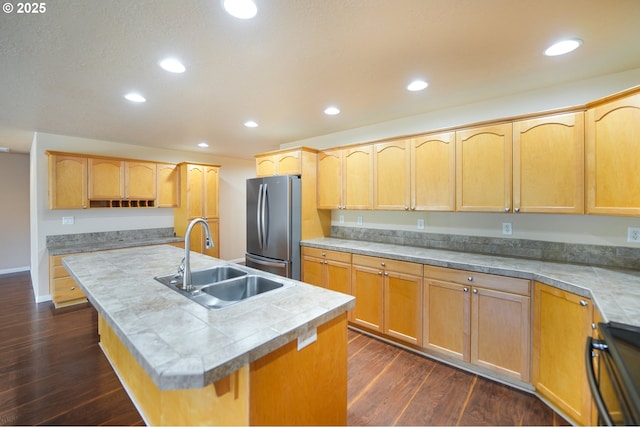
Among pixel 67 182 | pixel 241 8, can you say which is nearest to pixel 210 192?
pixel 67 182

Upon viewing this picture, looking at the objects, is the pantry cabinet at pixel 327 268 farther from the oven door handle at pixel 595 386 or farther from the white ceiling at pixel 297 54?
the oven door handle at pixel 595 386

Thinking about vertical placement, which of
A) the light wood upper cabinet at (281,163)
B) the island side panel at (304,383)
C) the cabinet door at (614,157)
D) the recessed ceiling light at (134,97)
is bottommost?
the island side panel at (304,383)

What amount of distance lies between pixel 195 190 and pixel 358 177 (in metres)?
3.18

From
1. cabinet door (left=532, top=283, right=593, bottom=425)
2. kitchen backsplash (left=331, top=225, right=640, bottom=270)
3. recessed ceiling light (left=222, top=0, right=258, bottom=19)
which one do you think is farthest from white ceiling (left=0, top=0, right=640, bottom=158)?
cabinet door (left=532, top=283, right=593, bottom=425)

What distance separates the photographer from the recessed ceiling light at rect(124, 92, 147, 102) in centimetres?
255

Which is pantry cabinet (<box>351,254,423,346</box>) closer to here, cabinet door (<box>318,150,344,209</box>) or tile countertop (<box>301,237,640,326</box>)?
tile countertop (<box>301,237,640,326</box>)

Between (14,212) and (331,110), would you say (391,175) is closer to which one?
(331,110)

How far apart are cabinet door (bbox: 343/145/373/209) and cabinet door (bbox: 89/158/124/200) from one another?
3.56 meters

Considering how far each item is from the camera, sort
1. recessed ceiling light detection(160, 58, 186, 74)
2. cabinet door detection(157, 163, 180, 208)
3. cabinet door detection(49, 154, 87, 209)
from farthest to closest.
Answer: cabinet door detection(157, 163, 180, 208) < cabinet door detection(49, 154, 87, 209) < recessed ceiling light detection(160, 58, 186, 74)

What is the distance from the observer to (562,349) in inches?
71.5

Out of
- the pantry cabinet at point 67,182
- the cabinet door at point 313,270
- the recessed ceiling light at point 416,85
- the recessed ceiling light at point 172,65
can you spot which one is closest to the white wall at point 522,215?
the recessed ceiling light at point 416,85

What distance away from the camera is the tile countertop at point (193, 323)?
2.95 feet

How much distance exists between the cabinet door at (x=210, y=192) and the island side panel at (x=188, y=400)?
324 centimetres

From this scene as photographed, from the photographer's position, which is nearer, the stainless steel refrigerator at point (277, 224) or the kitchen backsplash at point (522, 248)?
the kitchen backsplash at point (522, 248)
